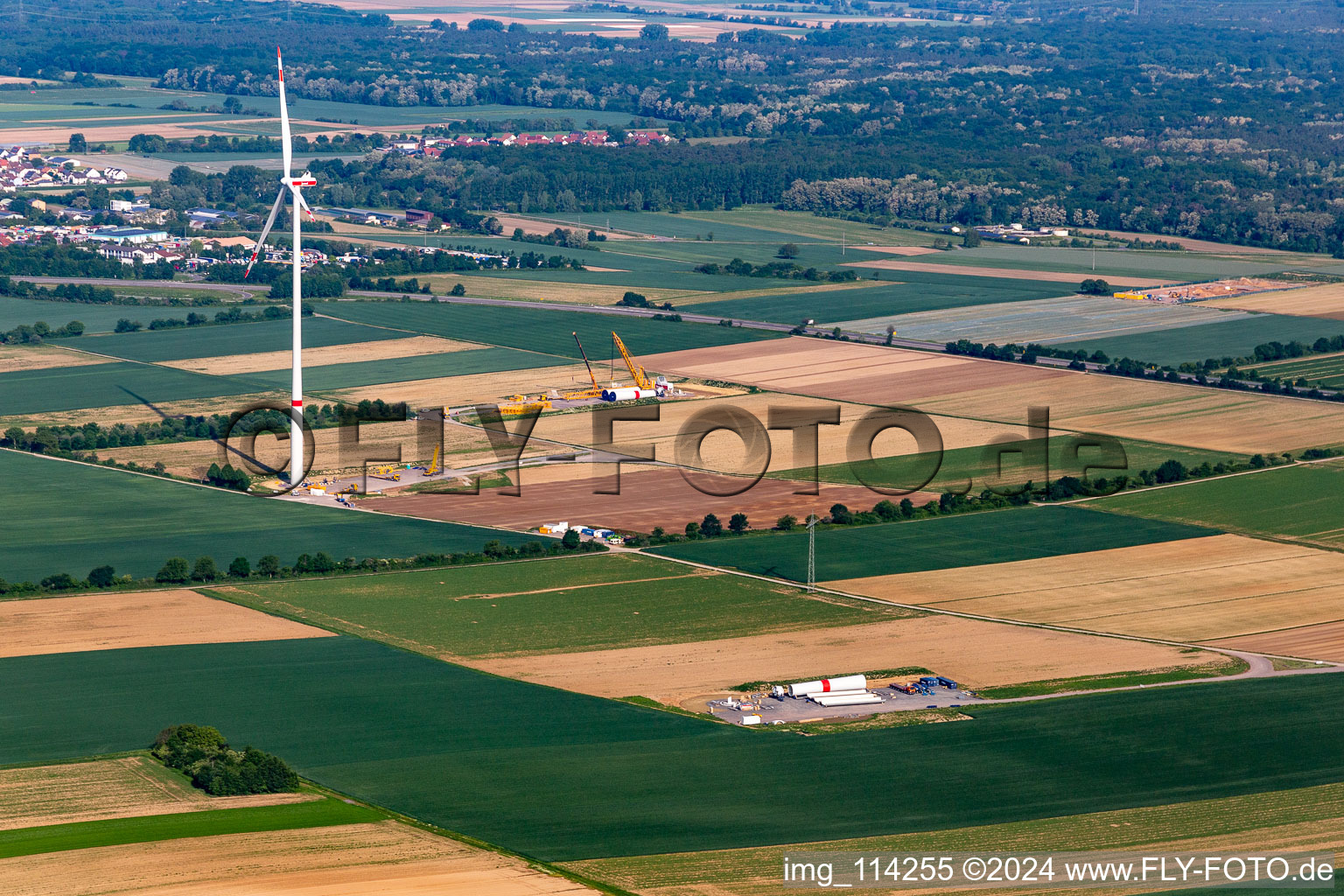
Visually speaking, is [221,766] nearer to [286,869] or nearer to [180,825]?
[180,825]

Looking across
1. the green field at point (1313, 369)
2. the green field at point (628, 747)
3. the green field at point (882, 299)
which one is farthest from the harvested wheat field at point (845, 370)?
the green field at point (628, 747)

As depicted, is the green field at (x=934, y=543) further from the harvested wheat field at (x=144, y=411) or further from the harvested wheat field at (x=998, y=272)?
the harvested wheat field at (x=998, y=272)

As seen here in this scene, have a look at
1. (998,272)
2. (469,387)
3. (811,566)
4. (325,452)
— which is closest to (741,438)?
(469,387)

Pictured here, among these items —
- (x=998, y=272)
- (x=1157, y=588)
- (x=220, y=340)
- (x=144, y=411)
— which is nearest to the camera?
(x=1157, y=588)

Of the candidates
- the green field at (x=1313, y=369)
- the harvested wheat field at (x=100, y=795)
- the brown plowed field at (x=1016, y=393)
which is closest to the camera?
the harvested wheat field at (x=100, y=795)

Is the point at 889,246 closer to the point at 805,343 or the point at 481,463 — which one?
the point at 805,343

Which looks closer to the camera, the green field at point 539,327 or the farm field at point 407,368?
the farm field at point 407,368

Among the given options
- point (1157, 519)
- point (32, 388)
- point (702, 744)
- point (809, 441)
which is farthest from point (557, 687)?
point (32, 388)
